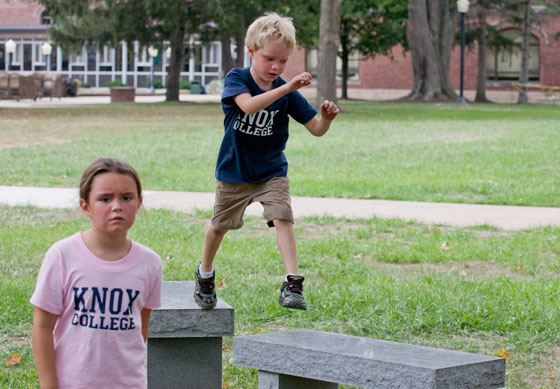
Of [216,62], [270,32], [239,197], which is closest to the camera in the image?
[270,32]

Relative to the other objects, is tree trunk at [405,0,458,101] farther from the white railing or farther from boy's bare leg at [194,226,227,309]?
boy's bare leg at [194,226,227,309]

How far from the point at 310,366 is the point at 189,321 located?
2.27ft

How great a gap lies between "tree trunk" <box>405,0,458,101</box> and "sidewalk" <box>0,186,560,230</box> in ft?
118

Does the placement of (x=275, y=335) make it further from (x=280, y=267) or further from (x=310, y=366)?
(x=280, y=267)

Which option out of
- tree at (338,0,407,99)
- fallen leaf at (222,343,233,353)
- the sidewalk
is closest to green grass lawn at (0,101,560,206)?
the sidewalk

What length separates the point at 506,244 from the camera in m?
7.73

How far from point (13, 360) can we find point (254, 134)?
174 centimetres

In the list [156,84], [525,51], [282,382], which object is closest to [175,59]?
[525,51]

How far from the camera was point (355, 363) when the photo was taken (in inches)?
133

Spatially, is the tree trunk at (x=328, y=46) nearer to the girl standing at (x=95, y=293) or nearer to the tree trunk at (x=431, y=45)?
the tree trunk at (x=431, y=45)

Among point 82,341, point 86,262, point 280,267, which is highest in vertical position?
point 86,262

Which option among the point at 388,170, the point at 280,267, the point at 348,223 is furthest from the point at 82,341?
the point at 388,170

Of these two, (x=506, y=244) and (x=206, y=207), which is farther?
(x=206, y=207)

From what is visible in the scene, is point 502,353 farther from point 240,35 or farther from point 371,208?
point 240,35
